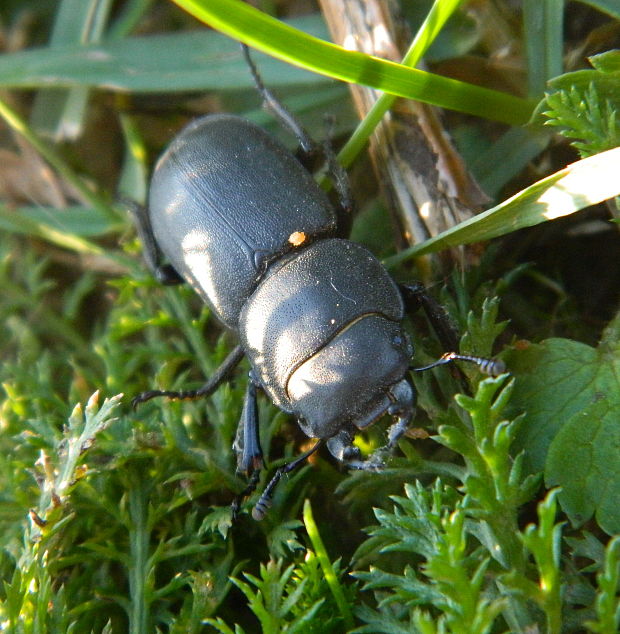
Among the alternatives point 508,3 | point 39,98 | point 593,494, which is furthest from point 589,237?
point 39,98

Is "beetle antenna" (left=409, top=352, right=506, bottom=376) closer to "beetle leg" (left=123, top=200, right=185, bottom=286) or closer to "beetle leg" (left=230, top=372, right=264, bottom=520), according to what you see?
"beetle leg" (left=230, top=372, right=264, bottom=520)

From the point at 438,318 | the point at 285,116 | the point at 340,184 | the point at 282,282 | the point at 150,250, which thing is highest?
the point at 285,116

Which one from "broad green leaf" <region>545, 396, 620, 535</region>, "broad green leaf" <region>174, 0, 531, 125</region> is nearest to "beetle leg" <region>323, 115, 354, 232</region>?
"broad green leaf" <region>174, 0, 531, 125</region>

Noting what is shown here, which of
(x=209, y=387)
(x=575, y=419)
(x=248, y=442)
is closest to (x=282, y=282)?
(x=209, y=387)

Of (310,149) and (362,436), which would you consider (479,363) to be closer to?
(362,436)

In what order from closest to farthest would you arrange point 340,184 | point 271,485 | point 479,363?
point 479,363 < point 271,485 < point 340,184

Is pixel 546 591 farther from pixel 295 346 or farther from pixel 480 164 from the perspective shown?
pixel 480 164
